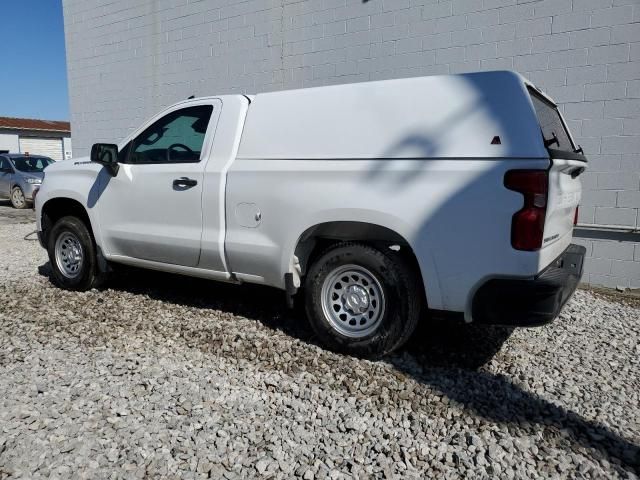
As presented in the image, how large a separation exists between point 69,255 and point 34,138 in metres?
32.6

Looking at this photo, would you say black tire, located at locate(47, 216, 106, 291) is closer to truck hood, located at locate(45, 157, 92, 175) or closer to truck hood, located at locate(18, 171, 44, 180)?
truck hood, located at locate(45, 157, 92, 175)

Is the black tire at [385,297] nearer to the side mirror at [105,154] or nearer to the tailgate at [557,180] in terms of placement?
the tailgate at [557,180]

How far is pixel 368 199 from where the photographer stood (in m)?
3.40

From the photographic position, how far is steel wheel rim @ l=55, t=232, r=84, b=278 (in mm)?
5242

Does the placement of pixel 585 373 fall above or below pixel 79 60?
below

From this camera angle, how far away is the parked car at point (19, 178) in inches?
573

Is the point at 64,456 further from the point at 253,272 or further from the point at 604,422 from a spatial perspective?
the point at 604,422

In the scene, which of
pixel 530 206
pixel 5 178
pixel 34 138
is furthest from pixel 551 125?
pixel 34 138

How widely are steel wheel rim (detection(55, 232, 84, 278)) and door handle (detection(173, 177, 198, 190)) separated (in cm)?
164

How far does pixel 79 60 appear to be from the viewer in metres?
10.8

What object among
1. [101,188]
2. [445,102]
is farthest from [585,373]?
[101,188]

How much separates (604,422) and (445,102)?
222 cm

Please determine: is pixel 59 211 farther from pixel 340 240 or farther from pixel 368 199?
pixel 368 199

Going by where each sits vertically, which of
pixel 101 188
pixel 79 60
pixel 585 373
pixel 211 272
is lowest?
pixel 585 373
